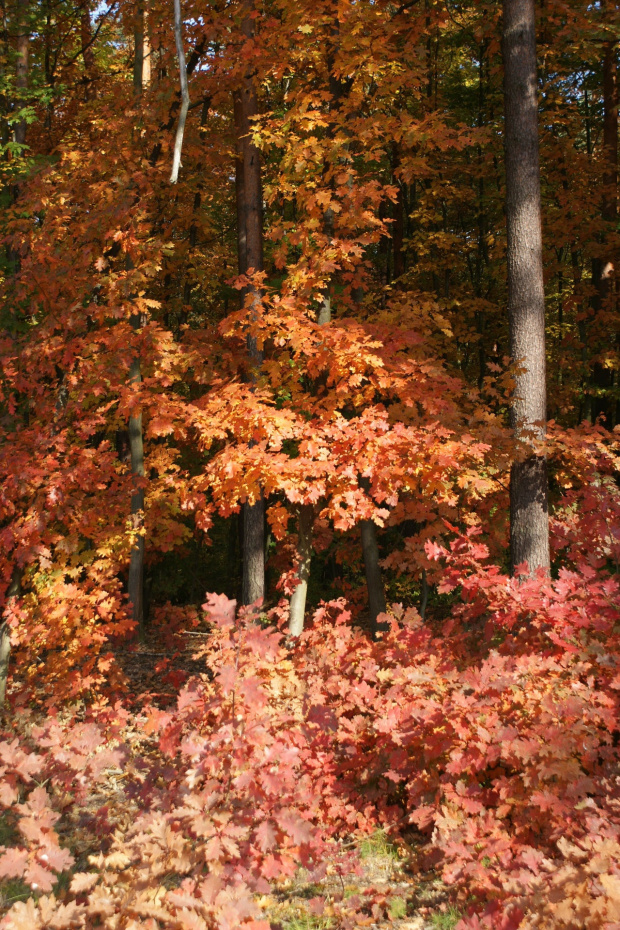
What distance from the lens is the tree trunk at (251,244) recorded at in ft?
28.8

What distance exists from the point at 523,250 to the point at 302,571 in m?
4.33

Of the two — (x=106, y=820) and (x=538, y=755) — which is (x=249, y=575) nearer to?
(x=106, y=820)

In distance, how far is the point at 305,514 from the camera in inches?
338

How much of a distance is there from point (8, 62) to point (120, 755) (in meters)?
12.6

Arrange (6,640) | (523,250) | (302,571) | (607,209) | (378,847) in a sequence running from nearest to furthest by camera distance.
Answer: (378,847) < (523,250) < (6,640) < (302,571) < (607,209)

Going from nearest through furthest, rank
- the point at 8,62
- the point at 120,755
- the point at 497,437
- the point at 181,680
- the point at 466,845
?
the point at 120,755 → the point at 466,845 → the point at 497,437 → the point at 181,680 → the point at 8,62

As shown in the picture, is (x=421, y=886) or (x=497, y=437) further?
(x=497, y=437)

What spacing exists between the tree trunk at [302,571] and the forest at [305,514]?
5cm

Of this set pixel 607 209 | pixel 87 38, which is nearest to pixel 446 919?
pixel 607 209

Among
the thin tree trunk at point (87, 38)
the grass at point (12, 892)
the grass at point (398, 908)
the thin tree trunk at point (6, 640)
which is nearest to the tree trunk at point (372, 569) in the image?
the thin tree trunk at point (6, 640)

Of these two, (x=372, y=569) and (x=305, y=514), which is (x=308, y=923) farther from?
(x=372, y=569)

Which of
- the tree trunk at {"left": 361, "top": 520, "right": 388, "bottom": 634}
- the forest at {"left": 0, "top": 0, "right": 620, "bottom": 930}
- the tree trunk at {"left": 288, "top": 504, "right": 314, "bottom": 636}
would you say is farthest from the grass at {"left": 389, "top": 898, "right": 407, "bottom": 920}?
the tree trunk at {"left": 361, "top": 520, "right": 388, "bottom": 634}

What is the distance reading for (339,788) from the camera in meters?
5.01

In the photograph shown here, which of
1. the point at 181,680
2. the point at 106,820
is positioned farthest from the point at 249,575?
the point at 106,820
